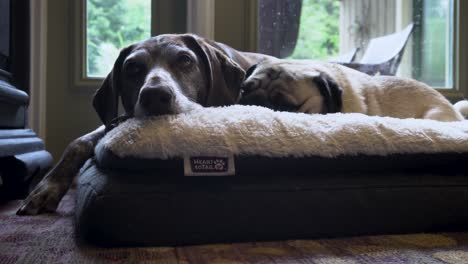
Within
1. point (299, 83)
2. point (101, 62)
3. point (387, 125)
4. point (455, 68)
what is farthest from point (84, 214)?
point (455, 68)

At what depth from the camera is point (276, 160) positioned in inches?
52.6

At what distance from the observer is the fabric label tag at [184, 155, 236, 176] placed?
126 centimetres

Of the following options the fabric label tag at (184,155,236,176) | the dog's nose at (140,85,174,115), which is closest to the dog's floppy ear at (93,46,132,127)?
the dog's nose at (140,85,174,115)

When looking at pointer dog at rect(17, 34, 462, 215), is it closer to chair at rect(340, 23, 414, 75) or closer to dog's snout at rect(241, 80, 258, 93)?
dog's snout at rect(241, 80, 258, 93)

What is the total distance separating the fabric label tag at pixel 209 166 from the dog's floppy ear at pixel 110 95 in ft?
2.54

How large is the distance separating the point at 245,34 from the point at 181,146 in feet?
7.60

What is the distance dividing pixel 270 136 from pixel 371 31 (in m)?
3.00

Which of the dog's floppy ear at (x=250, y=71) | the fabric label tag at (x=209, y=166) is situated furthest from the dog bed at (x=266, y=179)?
the dog's floppy ear at (x=250, y=71)

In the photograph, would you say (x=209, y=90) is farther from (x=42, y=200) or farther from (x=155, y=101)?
(x=42, y=200)

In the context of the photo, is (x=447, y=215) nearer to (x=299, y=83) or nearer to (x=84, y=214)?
(x=299, y=83)

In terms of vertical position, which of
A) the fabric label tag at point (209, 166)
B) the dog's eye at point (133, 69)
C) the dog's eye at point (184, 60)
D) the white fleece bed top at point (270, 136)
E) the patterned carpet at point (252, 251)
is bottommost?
the patterned carpet at point (252, 251)

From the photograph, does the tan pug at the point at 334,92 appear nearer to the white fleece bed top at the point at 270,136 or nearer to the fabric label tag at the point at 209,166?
the white fleece bed top at the point at 270,136

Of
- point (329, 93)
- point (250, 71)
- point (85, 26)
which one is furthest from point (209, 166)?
point (85, 26)

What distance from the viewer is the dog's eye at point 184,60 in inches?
71.9
